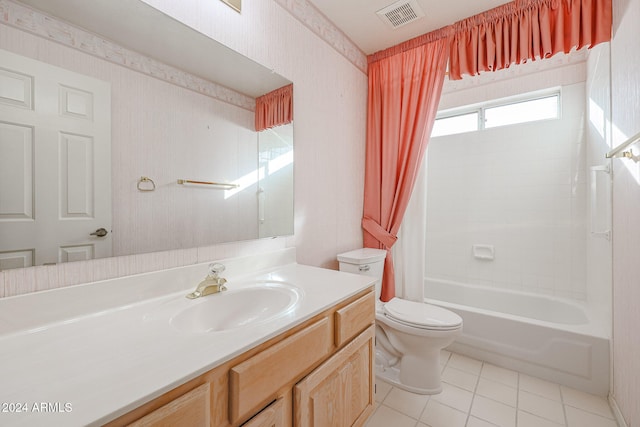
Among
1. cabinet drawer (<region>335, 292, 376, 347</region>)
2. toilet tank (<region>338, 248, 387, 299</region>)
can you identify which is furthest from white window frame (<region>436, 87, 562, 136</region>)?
cabinet drawer (<region>335, 292, 376, 347</region>)

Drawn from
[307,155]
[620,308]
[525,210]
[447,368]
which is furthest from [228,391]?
[525,210]

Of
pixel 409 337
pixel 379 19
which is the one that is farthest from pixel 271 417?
pixel 379 19

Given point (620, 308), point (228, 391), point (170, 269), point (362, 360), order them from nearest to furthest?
point (228, 391) < point (170, 269) < point (362, 360) < point (620, 308)

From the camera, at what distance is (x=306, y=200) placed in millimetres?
1716

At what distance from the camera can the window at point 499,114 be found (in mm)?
2381

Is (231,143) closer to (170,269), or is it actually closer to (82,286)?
(170,269)

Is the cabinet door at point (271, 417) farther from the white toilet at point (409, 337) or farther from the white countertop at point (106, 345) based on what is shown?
the white toilet at point (409, 337)

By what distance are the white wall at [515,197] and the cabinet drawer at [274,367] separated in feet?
7.35

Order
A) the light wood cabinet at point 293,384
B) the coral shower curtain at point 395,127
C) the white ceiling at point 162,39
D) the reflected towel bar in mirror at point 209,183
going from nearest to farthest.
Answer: the light wood cabinet at point 293,384
the white ceiling at point 162,39
the reflected towel bar in mirror at point 209,183
the coral shower curtain at point 395,127

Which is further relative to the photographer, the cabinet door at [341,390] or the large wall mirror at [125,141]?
the cabinet door at [341,390]

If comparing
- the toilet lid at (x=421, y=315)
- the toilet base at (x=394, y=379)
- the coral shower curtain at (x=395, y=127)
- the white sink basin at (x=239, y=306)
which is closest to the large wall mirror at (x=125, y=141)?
the white sink basin at (x=239, y=306)

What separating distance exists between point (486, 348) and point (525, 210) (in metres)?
1.28

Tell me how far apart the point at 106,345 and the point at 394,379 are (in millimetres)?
1677

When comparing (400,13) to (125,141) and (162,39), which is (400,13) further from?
(125,141)
